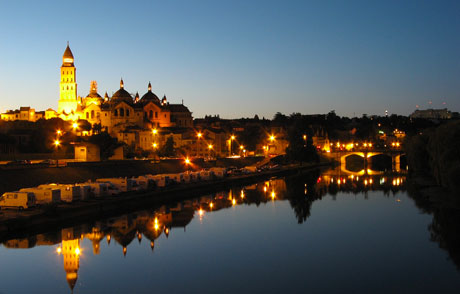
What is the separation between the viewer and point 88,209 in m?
36.6

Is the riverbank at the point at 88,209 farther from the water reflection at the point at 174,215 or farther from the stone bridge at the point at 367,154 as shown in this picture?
the stone bridge at the point at 367,154

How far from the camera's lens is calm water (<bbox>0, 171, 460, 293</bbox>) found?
23.5m

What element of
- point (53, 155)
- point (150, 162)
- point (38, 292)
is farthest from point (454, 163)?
point (53, 155)

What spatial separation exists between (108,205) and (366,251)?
59.4ft

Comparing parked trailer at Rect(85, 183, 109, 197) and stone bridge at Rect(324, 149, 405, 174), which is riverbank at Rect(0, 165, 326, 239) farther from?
stone bridge at Rect(324, 149, 405, 174)

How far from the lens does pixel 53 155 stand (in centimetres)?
6981

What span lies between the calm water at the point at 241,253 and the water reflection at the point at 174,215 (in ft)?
0.28

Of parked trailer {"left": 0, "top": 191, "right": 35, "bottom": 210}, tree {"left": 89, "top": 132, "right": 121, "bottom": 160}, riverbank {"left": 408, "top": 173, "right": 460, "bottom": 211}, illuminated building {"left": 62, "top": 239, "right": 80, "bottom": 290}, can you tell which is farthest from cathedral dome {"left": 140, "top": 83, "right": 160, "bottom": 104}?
illuminated building {"left": 62, "top": 239, "right": 80, "bottom": 290}

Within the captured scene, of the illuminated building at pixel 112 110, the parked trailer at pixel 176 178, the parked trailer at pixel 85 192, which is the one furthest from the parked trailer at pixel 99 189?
the illuminated building at pixel 112 110

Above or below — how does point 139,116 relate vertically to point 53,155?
above

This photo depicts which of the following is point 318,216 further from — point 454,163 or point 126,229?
point 126,229

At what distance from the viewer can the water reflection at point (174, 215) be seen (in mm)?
29625

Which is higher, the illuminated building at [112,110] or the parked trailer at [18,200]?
the illuminated building at [112,110]

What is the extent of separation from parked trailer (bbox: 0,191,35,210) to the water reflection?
264cm
